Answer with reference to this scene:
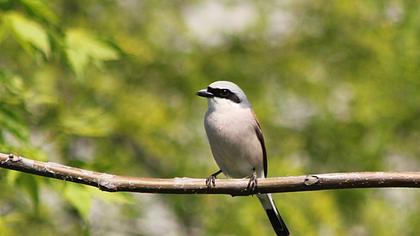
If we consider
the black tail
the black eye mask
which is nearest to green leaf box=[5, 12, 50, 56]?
the black eye mask

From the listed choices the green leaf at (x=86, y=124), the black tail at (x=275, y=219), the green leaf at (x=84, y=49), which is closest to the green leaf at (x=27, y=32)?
the green leaf at (x=84, y=49)

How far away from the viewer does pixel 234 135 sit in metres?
4.91

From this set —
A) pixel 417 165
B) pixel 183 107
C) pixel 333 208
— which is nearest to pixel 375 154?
pixel 333 208

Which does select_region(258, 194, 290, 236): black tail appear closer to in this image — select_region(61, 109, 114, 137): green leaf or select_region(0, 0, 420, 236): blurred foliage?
select_region(61, 109, 114, 137): green leaf

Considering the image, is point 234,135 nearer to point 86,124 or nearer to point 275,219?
point 275,219

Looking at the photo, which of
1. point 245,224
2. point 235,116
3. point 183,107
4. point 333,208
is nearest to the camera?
point 235,116

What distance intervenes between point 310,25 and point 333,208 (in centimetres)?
269

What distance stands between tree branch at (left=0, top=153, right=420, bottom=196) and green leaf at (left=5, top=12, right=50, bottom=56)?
1364 mm

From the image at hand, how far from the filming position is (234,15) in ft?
31.3

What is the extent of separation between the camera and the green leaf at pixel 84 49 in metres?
4.37

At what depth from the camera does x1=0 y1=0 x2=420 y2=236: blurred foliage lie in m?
7.78

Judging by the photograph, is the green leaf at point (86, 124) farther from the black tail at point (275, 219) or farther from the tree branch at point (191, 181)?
the tree branch at point (191, 181)

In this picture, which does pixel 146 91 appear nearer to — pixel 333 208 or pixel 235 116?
pixel 333 208

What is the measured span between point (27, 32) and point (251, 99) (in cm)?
498
